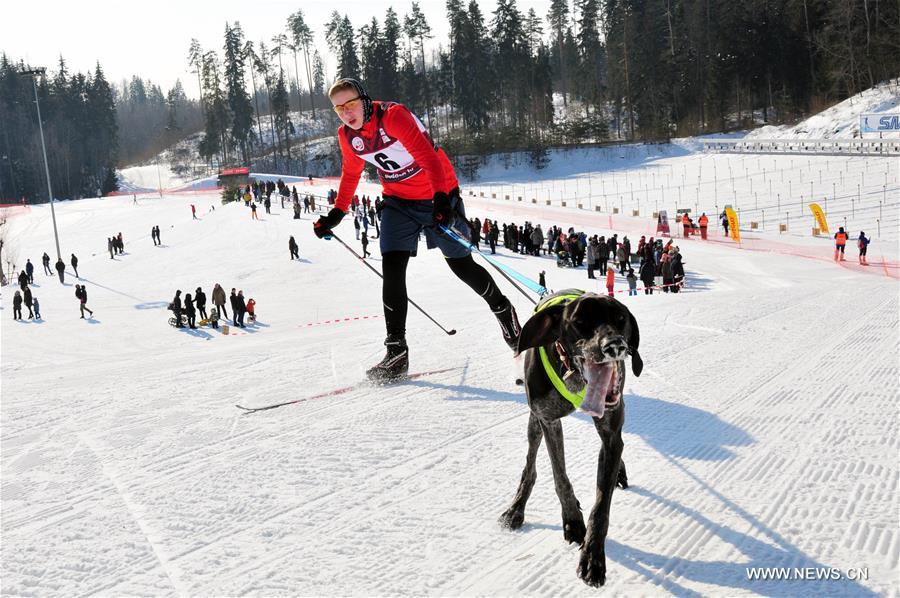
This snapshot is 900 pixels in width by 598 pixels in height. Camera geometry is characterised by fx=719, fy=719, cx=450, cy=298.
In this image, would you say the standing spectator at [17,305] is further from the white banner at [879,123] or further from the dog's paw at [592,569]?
the white banner at [879,123]

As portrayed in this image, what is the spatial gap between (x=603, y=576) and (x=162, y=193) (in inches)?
2957

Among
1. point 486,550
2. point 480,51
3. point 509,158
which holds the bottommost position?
point 486,550

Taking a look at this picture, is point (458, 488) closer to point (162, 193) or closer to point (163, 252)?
point (163, 252)

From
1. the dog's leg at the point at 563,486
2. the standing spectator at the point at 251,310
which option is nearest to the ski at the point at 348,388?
the dog's leg at the point at 563,486

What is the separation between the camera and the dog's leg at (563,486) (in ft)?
11.7

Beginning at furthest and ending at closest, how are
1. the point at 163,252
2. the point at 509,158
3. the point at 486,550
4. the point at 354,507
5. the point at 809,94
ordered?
the point at 509,158, the point at 809,94, the point at 163,252, the point at 354,507, the point at 486,550

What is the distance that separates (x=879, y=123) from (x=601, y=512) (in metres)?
49.7

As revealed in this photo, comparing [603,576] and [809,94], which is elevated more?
[809,94]

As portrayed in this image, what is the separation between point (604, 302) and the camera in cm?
312

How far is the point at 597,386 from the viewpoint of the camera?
3.08m

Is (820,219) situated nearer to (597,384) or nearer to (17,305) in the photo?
(17,305)

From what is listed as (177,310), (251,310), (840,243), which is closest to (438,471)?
(251,310)

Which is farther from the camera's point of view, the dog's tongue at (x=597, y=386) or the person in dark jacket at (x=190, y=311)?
the person in dark jacket at (x=190, y=311)

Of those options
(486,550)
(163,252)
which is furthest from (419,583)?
(163,252)
